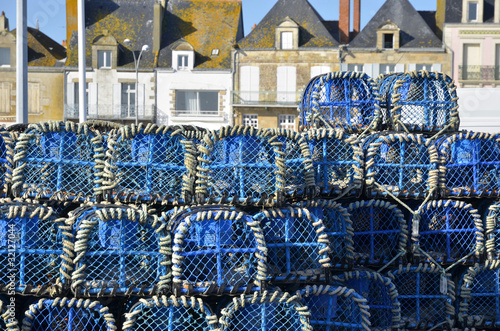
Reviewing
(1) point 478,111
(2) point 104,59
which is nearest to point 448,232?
(1) point 478,111

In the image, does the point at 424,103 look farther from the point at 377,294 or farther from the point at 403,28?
the point at 403,28

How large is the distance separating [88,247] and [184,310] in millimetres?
704

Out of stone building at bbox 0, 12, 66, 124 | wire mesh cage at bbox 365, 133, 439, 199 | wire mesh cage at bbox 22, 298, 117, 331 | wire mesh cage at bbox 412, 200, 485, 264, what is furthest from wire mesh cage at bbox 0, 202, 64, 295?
stone building at bbox 0, 12, 66, 124

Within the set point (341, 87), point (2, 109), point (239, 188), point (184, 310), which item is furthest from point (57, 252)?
point (2, 109)

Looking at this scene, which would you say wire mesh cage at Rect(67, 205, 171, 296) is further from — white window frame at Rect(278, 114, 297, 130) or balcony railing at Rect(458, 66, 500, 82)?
balcony railing at Rect(458, 66, 500, 82)

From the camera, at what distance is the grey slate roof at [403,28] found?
2409 cm

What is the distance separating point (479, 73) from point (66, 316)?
891 inches

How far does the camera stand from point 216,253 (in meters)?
3.98

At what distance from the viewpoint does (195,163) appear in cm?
432

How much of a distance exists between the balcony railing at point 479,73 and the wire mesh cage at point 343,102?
19.7 meters

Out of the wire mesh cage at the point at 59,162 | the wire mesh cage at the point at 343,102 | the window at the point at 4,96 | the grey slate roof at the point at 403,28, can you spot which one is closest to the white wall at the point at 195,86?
the grey slate roof at the point at 403,28

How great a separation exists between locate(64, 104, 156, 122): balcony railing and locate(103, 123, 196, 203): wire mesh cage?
20.3m

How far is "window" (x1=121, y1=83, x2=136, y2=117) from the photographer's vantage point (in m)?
24.7

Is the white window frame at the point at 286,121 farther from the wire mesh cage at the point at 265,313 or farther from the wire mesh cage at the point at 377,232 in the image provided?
the wire mesh cage at the point at 265,313
